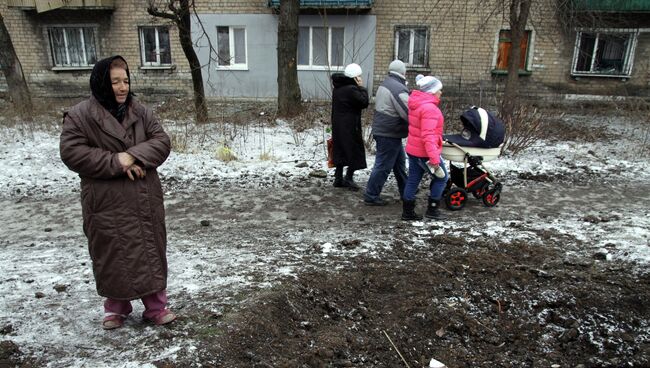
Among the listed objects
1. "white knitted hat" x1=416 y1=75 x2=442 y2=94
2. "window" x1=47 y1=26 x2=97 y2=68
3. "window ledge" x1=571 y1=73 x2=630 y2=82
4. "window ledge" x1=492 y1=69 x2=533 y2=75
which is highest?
"window" x1=47 y1=26 x2=97 y2=68

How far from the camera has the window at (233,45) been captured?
1526 cm

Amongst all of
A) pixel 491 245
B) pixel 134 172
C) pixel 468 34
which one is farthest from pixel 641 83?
pixel 134 172

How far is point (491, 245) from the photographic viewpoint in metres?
4.41

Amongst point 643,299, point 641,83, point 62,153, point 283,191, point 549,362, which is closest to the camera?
point 62,153

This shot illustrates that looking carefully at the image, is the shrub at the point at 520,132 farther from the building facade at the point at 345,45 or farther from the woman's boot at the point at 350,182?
the building facade at the point at 345,45

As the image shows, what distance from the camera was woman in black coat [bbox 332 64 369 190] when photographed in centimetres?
569

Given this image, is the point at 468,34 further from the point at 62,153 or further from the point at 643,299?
the point at 62,153

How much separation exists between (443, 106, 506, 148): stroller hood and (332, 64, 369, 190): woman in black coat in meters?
1.21

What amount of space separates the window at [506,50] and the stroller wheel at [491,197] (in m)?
10.6

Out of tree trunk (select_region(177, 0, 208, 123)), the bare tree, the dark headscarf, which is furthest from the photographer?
tree trunk (select_region(177, 0, 208, 123))

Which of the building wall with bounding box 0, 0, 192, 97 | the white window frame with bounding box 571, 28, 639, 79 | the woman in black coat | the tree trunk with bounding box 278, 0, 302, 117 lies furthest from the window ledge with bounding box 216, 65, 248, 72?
the white window frame with bounding box 571, 28, 639, 79

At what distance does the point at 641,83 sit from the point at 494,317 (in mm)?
14640

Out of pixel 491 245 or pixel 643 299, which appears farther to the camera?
pixel 491 245

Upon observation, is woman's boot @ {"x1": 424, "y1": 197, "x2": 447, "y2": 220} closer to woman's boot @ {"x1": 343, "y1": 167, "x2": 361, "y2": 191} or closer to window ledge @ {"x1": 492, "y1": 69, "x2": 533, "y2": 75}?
woman's boot @ {"x1": 343, "y1": 167, "x2": 361, "y2": 191}
